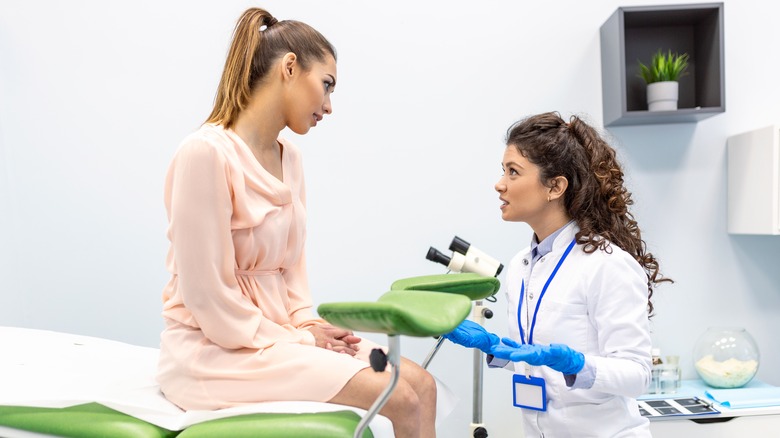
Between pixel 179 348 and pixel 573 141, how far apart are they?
106cm

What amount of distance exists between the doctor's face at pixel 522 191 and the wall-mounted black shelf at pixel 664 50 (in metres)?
0.87

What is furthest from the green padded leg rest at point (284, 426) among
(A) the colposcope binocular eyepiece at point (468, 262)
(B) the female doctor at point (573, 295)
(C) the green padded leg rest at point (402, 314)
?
(A) the colposcope binocular eyepiece at point (468, 262)

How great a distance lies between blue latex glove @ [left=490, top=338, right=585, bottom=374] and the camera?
1568 millimetres

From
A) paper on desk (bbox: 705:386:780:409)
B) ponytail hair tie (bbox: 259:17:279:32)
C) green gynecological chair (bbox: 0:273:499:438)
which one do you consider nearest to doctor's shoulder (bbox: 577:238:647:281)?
green gynecological chair (bbox: 0:273:499:438)

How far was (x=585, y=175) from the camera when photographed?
1863 millimetres

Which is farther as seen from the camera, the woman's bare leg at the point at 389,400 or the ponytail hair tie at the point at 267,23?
the ponytail hair tie at the point at 267,23

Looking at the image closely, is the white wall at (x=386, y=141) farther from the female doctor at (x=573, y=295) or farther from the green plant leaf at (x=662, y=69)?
the female doctor at (x=573, y=295)

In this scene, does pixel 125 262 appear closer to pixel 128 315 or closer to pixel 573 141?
pixel 128 315

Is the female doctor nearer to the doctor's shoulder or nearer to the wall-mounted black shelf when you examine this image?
the doctor's shoulder

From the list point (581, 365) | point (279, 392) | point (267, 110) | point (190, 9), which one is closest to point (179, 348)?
point (279, 392)

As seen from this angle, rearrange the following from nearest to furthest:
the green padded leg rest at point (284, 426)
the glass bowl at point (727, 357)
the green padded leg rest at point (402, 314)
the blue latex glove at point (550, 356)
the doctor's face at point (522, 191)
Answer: the green padded leg rest at point (402, 314) → the green padded leg rest at point (284, 426) → the blue latex glove at point (550, 356) → the doctor's face at point (522, 191) → the glass bowl at point (727, 357)

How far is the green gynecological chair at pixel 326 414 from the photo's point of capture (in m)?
1.13

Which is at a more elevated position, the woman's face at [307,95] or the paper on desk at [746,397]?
the woman's face at [307,95]

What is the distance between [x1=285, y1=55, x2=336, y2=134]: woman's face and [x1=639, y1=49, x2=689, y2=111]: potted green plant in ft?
4.67
